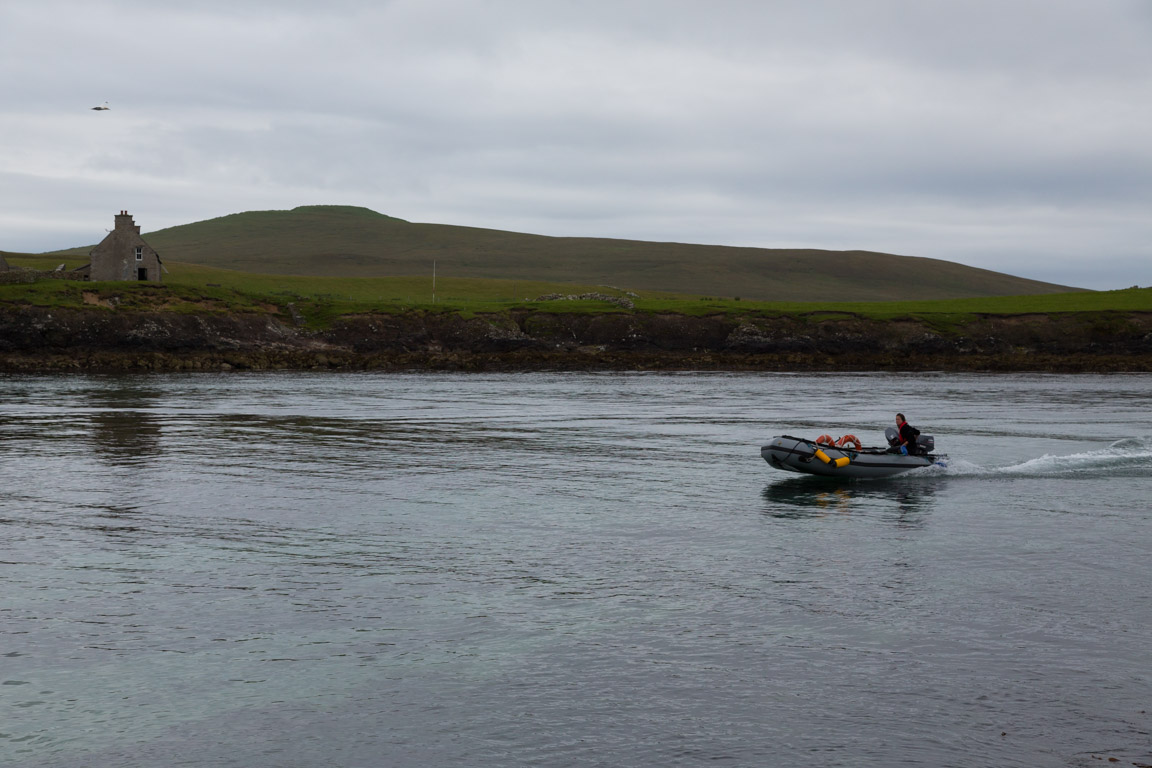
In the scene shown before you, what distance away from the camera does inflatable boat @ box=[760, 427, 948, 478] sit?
29422mm

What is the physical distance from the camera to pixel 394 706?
12289mm

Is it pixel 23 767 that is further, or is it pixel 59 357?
pixel 59 357

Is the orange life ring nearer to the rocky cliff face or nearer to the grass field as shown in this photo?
the rocky cliff face

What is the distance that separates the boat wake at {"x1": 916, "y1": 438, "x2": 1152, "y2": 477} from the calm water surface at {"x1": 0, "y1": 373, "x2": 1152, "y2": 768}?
0.38 feet

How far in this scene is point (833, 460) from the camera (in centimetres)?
2950

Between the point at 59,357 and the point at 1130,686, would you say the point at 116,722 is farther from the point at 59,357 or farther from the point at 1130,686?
the point at 59,357

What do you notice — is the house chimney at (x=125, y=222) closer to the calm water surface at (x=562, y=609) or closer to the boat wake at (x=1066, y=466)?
the calm water surface at (x=562, y=609)

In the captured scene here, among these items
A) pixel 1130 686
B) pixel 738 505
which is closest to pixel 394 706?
pixel 1130 686

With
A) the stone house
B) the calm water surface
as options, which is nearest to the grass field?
the stone house

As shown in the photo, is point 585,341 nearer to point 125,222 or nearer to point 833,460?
point 125,222

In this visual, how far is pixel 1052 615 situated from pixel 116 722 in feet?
41.4

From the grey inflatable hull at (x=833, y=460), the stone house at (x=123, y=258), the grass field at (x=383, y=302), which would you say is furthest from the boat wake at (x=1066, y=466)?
the stone house at (x=123, y=258)

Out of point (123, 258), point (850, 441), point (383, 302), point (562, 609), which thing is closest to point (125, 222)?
point (123, 258)

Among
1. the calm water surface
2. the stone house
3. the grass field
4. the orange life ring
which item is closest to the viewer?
the calm water surface
